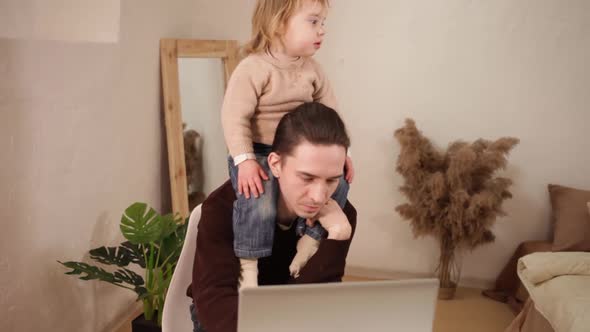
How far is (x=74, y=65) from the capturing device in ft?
7.64

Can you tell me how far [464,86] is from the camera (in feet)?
11.1

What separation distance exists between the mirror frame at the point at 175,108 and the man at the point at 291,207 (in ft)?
5.87

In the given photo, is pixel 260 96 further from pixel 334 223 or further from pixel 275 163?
pixel 334 223

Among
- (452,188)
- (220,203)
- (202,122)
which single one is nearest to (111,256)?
(202,122)

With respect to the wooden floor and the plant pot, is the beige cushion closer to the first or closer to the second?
the wooden floor

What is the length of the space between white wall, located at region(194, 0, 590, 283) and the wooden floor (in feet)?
0.74

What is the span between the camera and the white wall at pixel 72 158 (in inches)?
80.4

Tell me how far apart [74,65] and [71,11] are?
0.21 meters

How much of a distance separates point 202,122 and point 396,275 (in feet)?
5.08

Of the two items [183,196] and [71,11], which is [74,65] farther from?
[183,196]

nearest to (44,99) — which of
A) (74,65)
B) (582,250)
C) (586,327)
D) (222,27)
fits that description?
(74,65)

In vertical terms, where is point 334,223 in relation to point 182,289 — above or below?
above

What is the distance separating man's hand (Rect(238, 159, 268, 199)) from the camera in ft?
4.25

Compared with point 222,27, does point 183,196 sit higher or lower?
lower
